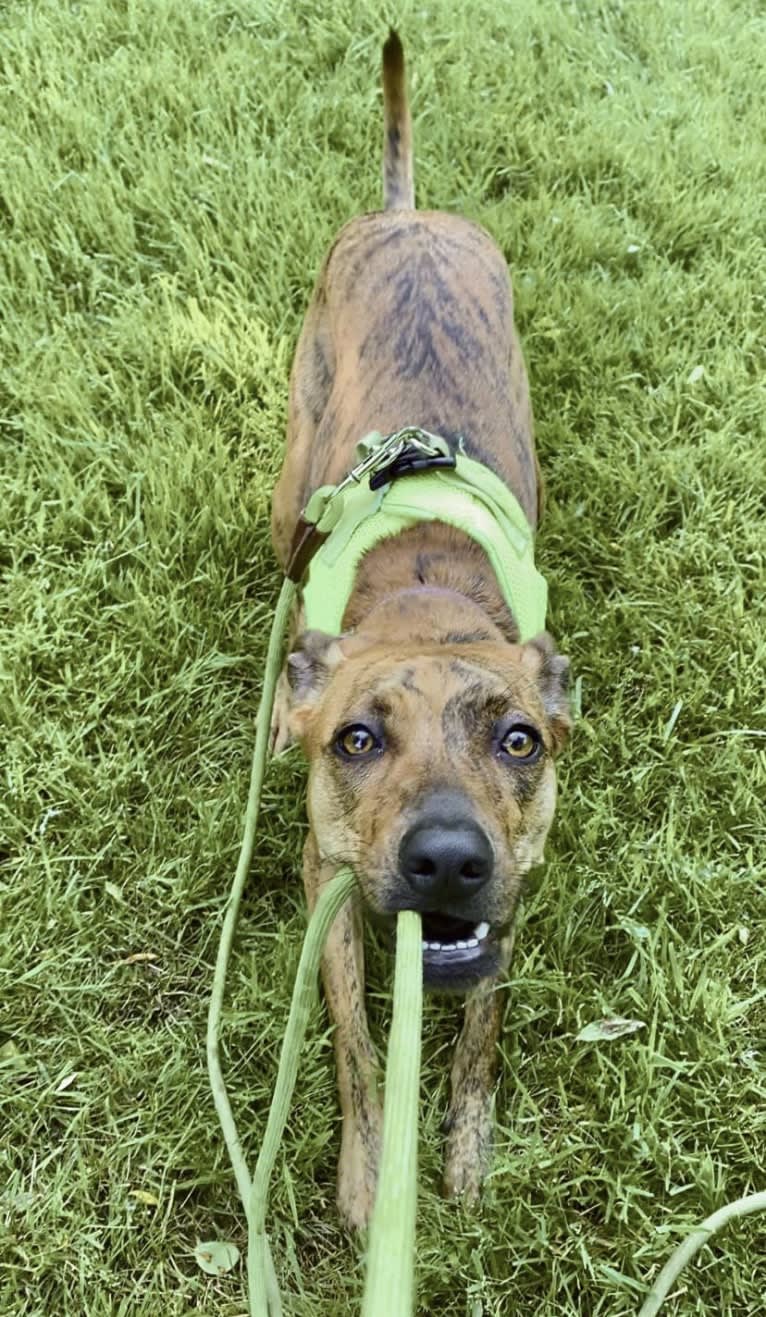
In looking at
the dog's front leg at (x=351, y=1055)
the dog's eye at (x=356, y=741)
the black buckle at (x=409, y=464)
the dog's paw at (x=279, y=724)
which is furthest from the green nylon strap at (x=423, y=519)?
the dog's front leg at (x=351, y=1055)

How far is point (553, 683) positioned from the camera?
9.84 ft

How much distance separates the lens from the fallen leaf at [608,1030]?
10.4 feet

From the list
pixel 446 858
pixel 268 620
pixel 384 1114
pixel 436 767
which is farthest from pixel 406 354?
pixel 384 1114

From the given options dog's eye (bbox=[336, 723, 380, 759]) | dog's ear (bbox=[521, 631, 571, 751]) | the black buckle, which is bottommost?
dog's ear (bbox=[521, 631, 571, 751])

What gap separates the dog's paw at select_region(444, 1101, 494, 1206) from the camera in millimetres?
2980

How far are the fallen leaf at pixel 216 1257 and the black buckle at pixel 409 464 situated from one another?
221 centimetres

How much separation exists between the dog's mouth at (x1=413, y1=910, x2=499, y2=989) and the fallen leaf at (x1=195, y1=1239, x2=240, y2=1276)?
43.5 inches

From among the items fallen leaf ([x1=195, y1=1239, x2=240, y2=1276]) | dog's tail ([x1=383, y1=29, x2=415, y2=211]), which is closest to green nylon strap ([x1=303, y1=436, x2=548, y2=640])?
fallen leaf ([x1=195, y1=1239, x2=240, y2=1276])

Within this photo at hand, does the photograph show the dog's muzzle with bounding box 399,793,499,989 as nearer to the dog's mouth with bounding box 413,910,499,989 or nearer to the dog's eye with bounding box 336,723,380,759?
the dog's mouth with bounding box 413,910,499,989

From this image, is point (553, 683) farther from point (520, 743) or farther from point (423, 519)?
point (423, 519)

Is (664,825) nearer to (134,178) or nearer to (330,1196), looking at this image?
(330,1196)

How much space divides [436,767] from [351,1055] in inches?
43.2

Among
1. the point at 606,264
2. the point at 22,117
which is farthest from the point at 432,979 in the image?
the point at 22,117

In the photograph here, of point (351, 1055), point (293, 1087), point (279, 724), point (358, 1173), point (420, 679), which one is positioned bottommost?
point (358, 1173)
